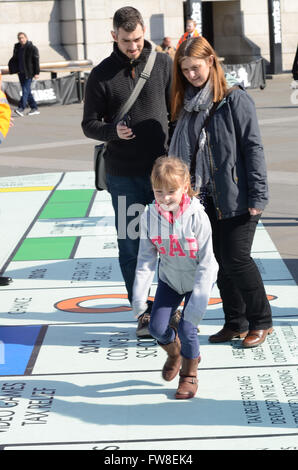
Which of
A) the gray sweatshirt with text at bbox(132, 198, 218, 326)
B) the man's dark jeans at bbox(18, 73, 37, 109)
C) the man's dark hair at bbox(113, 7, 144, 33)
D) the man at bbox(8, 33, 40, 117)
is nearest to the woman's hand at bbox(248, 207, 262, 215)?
the gray sweatshirt with text at bbox(132, 198, 218, 326)

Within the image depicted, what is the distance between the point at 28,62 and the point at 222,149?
19583 mm

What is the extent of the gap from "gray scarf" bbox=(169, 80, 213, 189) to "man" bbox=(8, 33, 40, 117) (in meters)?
18.7

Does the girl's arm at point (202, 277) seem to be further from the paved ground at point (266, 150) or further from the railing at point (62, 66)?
the railing at point (62, 66)

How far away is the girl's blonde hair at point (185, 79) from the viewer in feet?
17.2

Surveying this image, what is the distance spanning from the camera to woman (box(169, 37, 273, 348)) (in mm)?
5348

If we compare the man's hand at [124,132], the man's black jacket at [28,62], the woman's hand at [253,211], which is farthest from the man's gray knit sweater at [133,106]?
the man's black jacket at [28,62]

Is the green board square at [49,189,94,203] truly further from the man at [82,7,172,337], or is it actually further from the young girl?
the young girl

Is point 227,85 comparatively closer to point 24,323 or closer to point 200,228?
point 200,228

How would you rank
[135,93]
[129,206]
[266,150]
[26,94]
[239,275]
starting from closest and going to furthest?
1. [239,275]
2. [135,93]
3. [129,206]
4. [266,150]
5. [26,94]

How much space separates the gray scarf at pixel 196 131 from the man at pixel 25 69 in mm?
18696

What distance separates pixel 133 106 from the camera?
5957 mm

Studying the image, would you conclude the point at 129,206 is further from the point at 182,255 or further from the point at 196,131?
the point at 182,255

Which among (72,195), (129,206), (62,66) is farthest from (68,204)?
(62,66)

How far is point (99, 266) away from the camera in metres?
8.20
